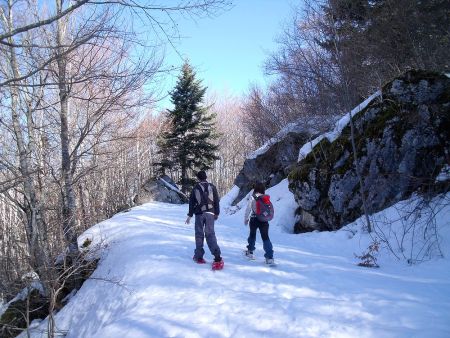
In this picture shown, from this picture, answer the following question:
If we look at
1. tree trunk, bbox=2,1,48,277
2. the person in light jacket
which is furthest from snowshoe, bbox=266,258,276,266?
tree trunk, bbox=2,1,48,277

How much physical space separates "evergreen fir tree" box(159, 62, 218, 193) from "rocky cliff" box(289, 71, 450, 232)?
19.3 meters

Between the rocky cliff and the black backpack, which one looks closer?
the black backpack

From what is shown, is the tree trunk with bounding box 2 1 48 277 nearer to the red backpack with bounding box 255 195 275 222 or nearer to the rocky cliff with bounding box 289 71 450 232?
the red backpack with bounding box 255 195 275 222

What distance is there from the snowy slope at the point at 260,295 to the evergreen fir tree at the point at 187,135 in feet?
67.6

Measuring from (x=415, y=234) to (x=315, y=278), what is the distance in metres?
2.64

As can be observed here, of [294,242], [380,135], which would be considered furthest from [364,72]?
[294,242]

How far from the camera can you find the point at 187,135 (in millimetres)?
30188

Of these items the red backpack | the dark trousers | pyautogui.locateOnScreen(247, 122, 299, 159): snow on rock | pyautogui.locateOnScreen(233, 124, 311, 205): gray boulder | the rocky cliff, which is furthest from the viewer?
pyautogui.locateOnScreen(247, 122, 299, 159): snow on rock

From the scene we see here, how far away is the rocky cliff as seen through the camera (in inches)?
335

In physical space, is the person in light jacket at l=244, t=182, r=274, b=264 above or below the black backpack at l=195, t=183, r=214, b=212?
below

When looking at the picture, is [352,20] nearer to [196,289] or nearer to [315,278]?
[315,278]

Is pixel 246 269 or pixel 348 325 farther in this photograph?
pixel 246 269

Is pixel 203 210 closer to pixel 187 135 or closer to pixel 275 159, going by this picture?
pixel 275 159

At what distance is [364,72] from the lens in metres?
12.5
